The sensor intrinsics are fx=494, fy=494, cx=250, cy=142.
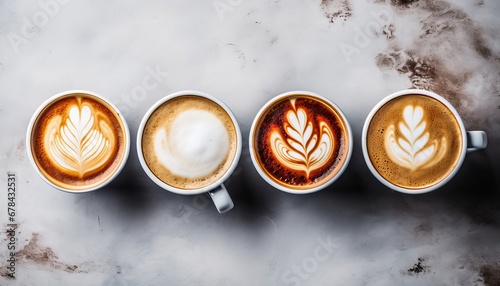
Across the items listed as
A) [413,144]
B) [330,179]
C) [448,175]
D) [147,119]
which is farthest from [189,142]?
[448,175]

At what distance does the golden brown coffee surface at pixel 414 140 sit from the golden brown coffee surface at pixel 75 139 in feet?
3.35

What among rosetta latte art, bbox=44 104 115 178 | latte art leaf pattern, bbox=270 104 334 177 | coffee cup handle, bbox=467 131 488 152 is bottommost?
coffee cup handle, bbox=467 131 488 152

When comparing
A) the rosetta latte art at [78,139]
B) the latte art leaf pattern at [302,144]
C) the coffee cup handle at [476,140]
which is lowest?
the coffee cup handle at [476,140]

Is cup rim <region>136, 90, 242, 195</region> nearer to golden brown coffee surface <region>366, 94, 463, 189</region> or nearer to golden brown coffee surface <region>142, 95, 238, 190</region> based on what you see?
golden brown coffee surface <region>142, 95, 238, 190</region>

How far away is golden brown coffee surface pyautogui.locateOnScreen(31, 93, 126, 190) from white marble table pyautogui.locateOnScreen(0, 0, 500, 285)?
153mm

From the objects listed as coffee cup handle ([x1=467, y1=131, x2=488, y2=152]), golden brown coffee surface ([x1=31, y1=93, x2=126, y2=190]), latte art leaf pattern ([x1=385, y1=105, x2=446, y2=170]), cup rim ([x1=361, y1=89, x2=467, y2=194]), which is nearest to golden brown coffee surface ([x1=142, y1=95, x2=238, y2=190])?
golden brown coffee surface ([x1=31, y1=93, x2=126, y2=190])

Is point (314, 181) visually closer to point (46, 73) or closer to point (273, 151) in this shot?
point (273, 151)

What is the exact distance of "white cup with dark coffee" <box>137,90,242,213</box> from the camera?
1941 millimetres

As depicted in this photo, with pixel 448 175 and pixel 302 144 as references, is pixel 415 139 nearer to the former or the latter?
pixel 448 175

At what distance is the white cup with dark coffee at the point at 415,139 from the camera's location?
193cm

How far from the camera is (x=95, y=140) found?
1.97 meters

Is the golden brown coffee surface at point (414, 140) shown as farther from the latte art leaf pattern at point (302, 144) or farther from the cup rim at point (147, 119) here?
the cup rim at point (147, 119)

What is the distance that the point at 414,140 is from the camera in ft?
6.32

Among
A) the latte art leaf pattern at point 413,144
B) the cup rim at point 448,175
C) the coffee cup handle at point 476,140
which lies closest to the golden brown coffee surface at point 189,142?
the cup rim at point 448,175
